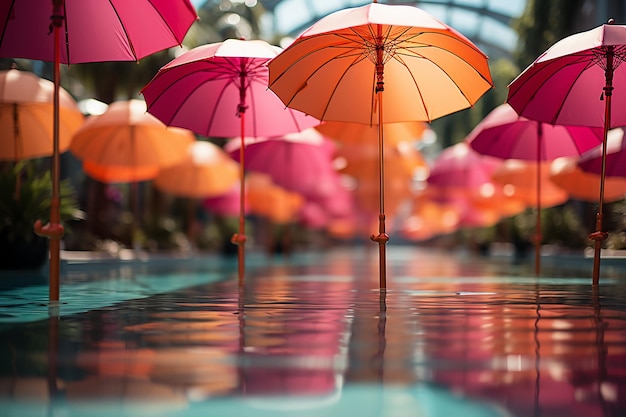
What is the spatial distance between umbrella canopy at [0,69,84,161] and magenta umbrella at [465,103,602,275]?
616cm

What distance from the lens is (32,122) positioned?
46.9 ft

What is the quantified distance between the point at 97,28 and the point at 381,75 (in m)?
2.96

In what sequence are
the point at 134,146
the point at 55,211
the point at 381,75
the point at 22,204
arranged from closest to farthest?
the point at 55,211
the point at 381,75
the point at 22,204
the point at 134,146

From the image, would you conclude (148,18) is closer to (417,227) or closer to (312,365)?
(312,365)

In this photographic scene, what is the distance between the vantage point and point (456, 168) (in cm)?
2392

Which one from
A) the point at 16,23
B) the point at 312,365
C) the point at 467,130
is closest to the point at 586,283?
the point at 16,23

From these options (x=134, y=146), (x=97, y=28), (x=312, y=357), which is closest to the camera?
(x=312, y=357)

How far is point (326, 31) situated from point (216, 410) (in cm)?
563

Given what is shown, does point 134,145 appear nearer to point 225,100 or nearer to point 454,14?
point 225,100

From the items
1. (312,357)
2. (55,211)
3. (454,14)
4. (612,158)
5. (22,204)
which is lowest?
(312,357)

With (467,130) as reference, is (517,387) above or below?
below

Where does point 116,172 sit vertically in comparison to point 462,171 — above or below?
below

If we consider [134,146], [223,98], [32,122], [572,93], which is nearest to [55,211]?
[223,98]

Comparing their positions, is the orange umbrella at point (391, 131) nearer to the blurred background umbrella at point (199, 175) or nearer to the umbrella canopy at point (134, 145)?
the umbrella canopy at point (134, 145)
